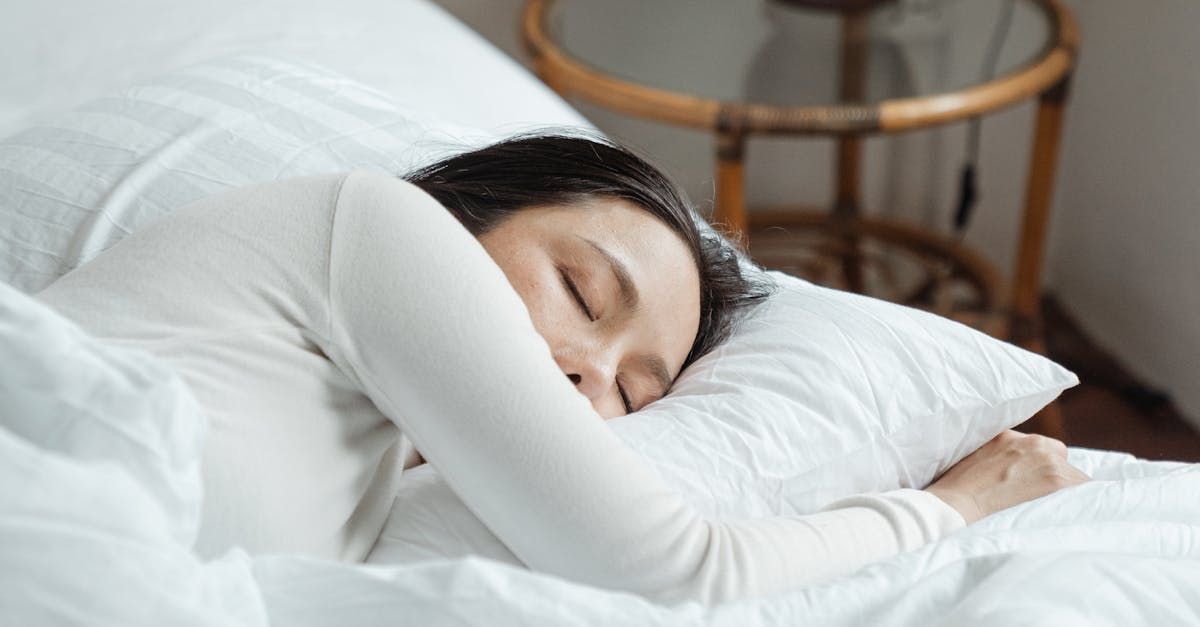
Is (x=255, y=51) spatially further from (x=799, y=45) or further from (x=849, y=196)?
(x=849, y=196)

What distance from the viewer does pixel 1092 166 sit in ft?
6.13

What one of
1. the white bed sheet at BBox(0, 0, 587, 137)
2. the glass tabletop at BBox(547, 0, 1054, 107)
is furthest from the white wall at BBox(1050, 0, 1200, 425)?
the white bed sheet at BBox(0, 0, 587, 137)

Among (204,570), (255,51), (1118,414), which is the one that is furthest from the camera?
(1118,414)

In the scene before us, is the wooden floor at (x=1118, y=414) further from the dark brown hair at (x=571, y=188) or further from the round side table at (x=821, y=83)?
the dark brown hair at (x=571, y=188)

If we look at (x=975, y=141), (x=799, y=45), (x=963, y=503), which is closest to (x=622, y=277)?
(x=963, y=503)

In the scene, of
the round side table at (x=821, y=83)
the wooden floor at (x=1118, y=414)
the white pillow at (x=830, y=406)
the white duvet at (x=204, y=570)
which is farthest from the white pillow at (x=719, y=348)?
the wooden floor at (x=1118, y=414)

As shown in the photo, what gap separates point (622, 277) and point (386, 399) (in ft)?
0.59

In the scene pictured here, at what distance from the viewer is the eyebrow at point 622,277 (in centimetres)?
73

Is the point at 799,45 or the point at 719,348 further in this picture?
the point at 799,45

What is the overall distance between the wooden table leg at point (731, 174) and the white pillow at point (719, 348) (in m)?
0.41

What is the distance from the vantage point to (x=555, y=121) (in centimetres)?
109

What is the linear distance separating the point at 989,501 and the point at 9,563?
529 millimetres

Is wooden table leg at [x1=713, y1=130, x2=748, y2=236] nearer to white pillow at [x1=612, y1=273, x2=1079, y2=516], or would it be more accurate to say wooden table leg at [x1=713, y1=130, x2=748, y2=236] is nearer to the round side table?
the round side table

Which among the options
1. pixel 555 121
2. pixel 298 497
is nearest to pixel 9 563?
pixel 298 497
